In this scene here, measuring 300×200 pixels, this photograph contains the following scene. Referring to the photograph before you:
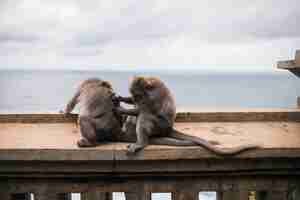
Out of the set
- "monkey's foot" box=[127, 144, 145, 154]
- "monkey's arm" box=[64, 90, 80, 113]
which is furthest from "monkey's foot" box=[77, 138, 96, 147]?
"monkey's arm" box=[64, 90, 80, 113]

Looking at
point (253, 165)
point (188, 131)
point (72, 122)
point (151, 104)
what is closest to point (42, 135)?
point (72, 122)

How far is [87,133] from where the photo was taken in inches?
188

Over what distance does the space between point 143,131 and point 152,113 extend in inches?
16.2

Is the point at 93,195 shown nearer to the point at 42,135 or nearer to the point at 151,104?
the point at 42,135

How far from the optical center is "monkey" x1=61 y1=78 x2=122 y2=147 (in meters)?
4.83

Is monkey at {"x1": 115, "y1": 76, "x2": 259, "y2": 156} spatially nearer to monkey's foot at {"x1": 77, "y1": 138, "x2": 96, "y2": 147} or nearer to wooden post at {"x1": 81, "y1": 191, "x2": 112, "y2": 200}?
monkey's foot at {"x1": 77, "y1": 138, "x2": 96, "y2": 147}

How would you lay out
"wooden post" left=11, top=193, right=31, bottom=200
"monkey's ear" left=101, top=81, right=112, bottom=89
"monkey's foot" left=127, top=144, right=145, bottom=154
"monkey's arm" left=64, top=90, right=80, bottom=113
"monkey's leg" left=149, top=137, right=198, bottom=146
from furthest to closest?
"monkey's arm" left=64, top=90, right=80, bottom=113 → "monkey's ear" left=101, top=81, right=112, bottom=89 → "wooden post" left=11, top=193, right=31, bottom=200 → "monkey's leg" left=149, top=137, right=198, bottom=146 → "monkey's foot" left=127, top=144, right=145, bottom=154

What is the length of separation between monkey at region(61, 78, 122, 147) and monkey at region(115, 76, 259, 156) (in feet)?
0.41

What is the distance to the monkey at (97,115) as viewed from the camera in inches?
190

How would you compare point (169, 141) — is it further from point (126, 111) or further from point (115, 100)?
point (115, 100)

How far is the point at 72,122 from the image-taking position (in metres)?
5.80

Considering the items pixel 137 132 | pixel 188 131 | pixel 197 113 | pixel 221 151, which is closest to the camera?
pixel 221 151

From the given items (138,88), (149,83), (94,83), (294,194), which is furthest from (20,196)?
(294,194)

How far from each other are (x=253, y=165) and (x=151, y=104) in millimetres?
1410
